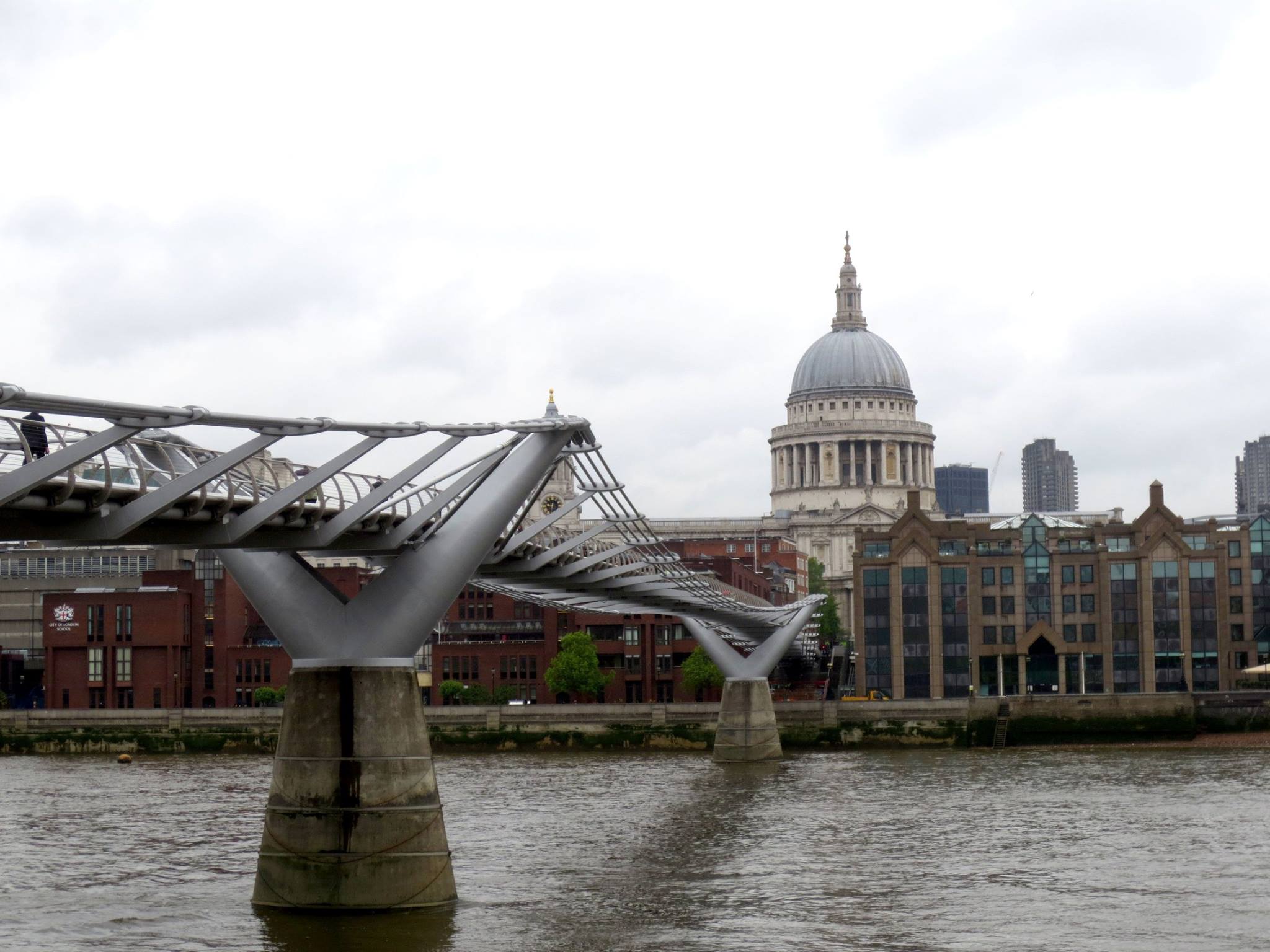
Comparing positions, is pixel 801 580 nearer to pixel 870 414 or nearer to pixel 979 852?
pixel 870 414

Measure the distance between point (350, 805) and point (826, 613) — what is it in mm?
111377

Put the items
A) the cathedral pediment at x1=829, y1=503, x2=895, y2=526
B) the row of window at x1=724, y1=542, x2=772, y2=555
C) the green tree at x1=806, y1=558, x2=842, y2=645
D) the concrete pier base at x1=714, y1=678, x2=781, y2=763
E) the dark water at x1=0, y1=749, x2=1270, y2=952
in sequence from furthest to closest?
the cathedral pediment at x1=829, y1=503, x2=895, y2=526 < the row of window at x1=724, y1=542, x2=772, y2=555 < the green tree at x1=806, y1=558, x2=842, y2=645 < the concrete pier base at x1=714, y1=678, x2=781, y2=763 < the dark water at x1=0, y1=749, x2=1270, y2=952

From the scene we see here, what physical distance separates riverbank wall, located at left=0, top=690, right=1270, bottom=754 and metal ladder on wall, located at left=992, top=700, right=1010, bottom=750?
0.14m

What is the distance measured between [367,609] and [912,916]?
32.4ft

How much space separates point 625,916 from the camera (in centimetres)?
3103

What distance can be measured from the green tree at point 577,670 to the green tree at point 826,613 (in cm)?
3283

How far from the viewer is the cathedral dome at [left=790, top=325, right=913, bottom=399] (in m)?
194

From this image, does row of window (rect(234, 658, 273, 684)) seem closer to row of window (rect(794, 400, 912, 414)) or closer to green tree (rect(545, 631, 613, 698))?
green tree (rect(545, 631, 613, 698))

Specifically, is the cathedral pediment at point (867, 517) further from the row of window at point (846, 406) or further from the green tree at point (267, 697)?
the green tree at point (267, 697)

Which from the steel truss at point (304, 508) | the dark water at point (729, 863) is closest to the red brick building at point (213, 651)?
the dark water at point (729, 863)

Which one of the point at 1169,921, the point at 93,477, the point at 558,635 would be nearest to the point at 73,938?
the point at 93,477

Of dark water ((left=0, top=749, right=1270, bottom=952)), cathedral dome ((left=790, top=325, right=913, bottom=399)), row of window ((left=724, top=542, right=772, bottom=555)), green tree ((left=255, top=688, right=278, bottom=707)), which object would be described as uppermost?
cathedral dome ((left=790, top=325, right=913, bottom=399))

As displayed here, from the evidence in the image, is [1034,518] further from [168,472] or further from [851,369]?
[851,369]

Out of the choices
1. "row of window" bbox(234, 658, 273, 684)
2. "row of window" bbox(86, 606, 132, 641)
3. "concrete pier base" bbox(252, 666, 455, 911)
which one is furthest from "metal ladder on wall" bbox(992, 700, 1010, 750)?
"concrete pier base" bbox(252, 666, 455, 911)
